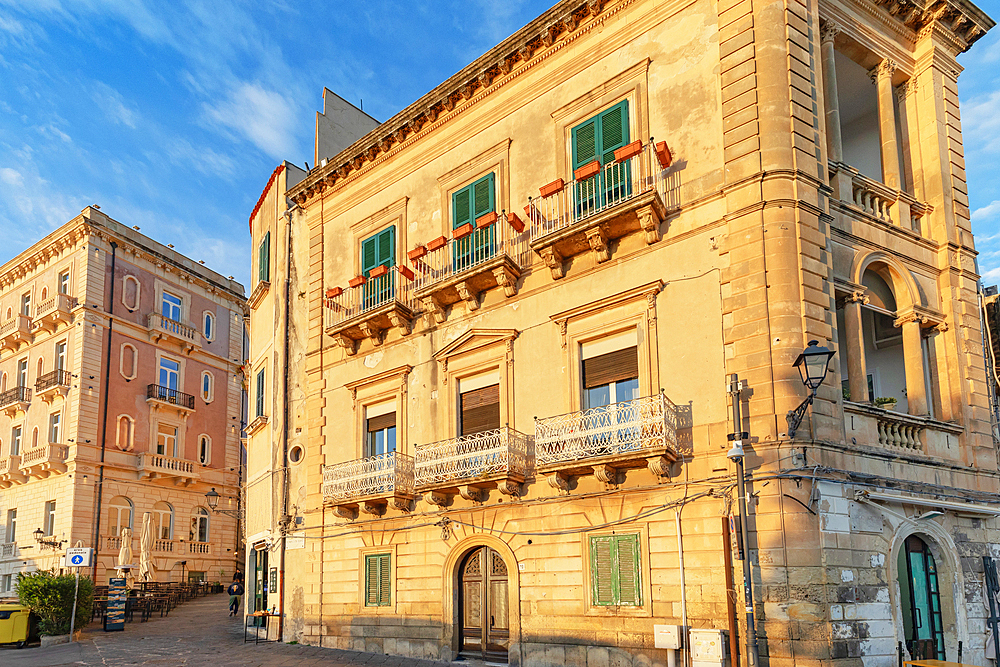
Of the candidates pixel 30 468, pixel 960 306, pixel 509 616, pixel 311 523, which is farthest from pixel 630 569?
pixel 30 468

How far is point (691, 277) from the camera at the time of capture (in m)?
15.3

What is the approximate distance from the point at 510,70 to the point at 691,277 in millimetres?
7486

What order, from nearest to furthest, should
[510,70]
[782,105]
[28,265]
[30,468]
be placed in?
[782,105] → [510,70] → [30,468] → [28,265]

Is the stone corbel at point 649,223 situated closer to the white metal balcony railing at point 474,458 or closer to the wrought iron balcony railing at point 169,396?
the white metal balcony railing at point 474,458

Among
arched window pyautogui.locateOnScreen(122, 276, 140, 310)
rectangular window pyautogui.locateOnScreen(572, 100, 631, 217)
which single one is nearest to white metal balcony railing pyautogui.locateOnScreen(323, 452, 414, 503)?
rectangular window pyautogui.locateOnScreen(572, 100, 631, 217)

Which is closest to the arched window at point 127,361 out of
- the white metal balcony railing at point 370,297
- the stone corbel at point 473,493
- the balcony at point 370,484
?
the white metal balcony railing at point 370,297

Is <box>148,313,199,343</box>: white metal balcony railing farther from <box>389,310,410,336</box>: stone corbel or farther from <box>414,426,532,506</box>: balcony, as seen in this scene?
<box>414,426,532,506</box>: balcony

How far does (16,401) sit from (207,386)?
907cm

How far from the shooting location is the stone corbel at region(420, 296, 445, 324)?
20203 millimetres

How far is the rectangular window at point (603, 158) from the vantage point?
1691cm

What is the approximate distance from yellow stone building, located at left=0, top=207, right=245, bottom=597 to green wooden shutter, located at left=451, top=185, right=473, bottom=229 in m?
25.3

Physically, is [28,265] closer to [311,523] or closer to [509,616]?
[311,523]

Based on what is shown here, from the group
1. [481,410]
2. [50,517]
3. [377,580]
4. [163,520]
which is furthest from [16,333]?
[481,410]

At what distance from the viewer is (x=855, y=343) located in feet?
49.7
